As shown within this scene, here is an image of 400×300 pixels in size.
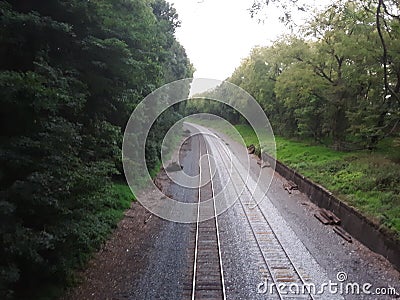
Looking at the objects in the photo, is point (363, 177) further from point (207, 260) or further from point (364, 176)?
point (207, 260)

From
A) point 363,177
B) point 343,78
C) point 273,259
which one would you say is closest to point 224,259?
point 273,259

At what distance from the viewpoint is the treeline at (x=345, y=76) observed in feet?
51.4

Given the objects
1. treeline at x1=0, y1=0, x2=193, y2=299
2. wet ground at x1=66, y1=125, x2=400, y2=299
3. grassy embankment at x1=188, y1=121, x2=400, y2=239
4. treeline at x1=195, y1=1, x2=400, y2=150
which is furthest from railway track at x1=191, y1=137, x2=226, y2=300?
treeline at x1=195, y1=1, x2=400, y2=150

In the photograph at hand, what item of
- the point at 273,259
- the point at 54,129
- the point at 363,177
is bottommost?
the point at 273,259

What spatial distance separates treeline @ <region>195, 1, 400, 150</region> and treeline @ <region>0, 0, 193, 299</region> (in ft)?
21.7

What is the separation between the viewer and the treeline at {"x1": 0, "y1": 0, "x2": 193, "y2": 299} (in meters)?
5.57

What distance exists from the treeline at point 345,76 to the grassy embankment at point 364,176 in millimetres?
1228

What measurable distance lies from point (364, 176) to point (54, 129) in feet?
41.3

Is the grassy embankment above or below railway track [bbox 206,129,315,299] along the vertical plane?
above

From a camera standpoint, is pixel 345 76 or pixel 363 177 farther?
pixel 345 76

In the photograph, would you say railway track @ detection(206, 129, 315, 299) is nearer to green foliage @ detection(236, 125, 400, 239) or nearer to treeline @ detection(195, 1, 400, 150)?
green foliage @ detection(236, 125, 400, 239)

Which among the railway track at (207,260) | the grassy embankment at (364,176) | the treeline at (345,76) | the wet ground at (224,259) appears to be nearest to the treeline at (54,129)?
the wet ground at (224,259)

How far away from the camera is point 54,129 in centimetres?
604

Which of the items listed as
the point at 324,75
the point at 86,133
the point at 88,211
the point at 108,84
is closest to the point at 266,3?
the point at 108,84
